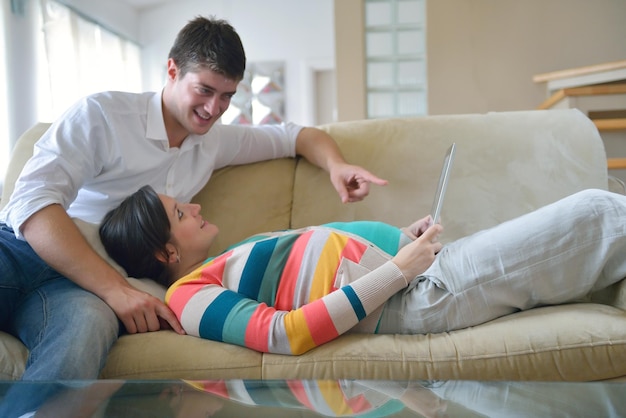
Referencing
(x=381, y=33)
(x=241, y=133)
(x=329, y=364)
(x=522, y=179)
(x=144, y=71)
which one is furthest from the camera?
(x=144, y=71)

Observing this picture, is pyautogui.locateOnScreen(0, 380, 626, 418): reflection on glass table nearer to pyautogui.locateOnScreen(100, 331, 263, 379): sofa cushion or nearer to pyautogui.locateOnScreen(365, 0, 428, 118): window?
pyautogui.locateOnScreen(100, 331, 263, 379): sofa cushion

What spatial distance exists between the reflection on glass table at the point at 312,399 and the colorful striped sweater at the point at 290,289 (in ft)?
1.30

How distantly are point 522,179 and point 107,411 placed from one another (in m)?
1.42

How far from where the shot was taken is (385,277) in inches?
51.6

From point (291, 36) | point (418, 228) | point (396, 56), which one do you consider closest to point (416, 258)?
point (418, 228)

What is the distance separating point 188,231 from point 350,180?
1.64 feet

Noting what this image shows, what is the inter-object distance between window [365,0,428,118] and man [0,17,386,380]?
2.15m

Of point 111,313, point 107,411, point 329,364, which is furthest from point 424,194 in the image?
point 107,411

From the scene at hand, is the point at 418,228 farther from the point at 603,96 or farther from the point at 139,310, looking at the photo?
the point at 603,96

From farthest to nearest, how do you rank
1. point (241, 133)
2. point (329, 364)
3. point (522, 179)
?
point (241, 133), point (522, 179), point (329, 364)

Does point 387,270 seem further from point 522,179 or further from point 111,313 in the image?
point 522,179

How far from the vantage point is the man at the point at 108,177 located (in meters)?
1.31

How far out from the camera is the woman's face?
156cm

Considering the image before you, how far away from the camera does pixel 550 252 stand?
130 cm
